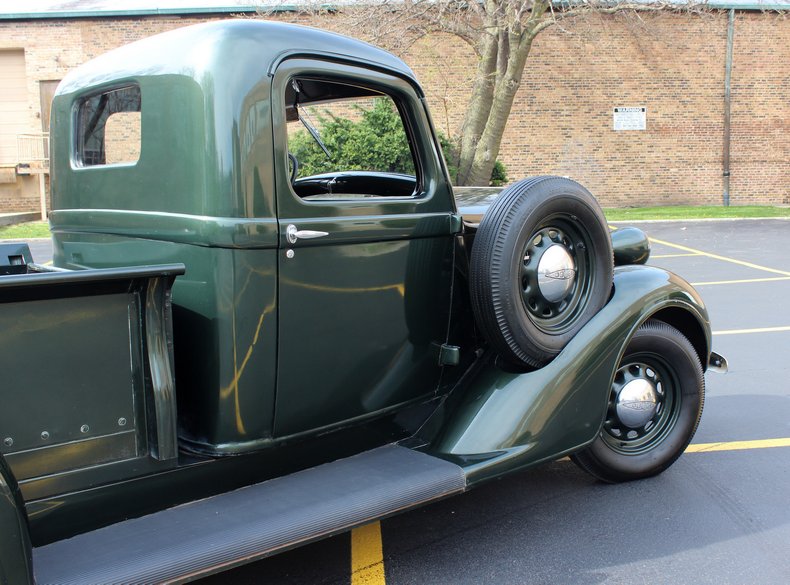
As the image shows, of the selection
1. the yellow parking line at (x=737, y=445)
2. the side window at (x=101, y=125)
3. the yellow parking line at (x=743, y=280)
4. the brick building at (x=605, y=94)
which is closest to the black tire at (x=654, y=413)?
the yellow parking line at (x=737, y=445)

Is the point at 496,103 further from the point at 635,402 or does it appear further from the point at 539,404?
the point at 539,404

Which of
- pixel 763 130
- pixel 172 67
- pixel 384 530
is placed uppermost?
pixel 763 130

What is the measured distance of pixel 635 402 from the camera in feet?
11.3

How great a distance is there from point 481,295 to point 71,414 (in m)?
1.56

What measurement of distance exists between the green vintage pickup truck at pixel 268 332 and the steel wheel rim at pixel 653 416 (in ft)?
0.05

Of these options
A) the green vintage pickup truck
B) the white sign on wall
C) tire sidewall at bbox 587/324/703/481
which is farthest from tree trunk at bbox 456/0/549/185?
the green vintage pickup truck

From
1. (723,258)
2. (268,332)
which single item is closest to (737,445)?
(268,332)

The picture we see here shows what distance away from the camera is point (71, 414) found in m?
2.12

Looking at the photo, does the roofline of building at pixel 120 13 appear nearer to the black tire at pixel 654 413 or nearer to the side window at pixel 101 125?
the side window at pixel 101 125

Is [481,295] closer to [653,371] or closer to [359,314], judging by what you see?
[359,314]

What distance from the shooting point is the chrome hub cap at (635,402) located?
3.43 meters

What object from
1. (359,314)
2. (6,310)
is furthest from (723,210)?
(6,310)

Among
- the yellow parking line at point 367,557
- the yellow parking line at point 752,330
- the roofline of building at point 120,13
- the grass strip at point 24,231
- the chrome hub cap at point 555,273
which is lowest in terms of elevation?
the yellow parking line at point 367,557

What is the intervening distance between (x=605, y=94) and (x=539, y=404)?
18.6 m
